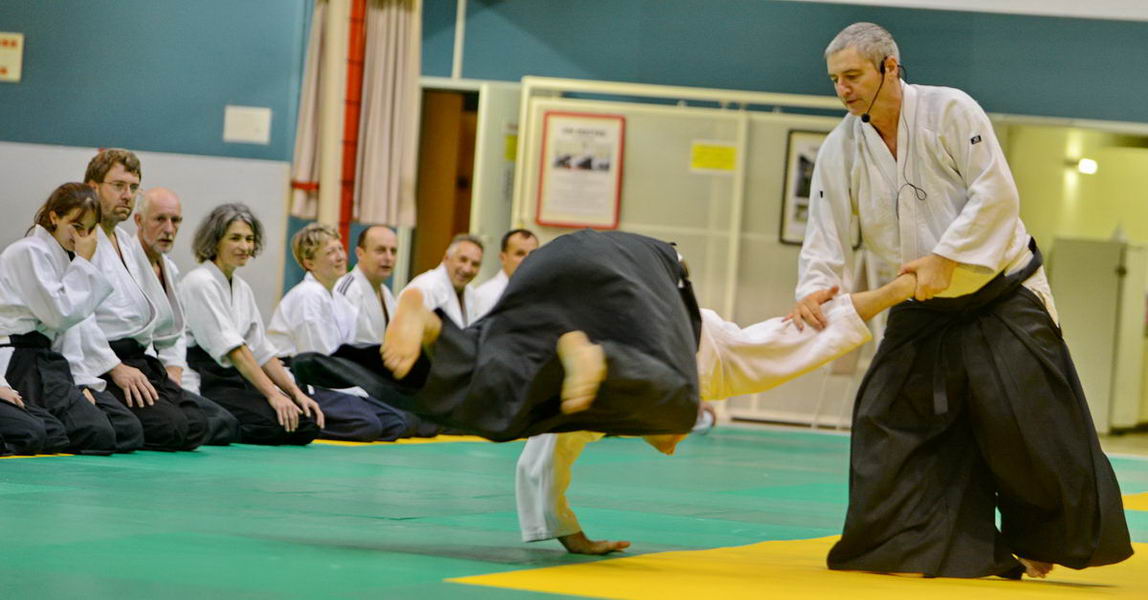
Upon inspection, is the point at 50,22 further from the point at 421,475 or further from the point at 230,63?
the point at 421,475

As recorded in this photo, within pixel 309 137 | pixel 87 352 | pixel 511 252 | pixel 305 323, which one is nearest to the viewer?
pixel 87 352

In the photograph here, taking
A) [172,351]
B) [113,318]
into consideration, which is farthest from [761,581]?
[172,351]

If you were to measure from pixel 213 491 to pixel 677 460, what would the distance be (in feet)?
11.3

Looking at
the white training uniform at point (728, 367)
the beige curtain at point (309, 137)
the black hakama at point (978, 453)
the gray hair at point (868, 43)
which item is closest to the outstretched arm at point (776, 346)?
the white training uniform at point (728, 367)

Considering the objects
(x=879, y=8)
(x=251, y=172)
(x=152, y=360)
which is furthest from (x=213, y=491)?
(x=879, y=8)

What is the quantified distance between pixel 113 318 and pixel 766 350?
3611mm

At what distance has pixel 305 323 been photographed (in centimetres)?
809

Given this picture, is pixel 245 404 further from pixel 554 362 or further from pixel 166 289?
pixel 554 362

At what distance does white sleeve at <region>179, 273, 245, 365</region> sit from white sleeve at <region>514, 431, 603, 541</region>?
12.0ft

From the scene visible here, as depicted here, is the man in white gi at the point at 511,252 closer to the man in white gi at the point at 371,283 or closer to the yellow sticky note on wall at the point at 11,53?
the man in white gi at the point at 371,283

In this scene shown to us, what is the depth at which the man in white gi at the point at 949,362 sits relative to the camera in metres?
3.77

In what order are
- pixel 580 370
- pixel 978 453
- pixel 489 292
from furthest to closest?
pixel 489 292 < pixel 978 453 < pixel 580 370

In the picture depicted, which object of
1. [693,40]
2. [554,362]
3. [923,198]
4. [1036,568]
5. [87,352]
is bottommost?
[1036,568]

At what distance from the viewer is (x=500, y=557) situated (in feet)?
12.0
